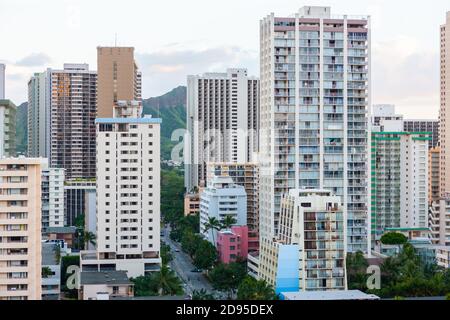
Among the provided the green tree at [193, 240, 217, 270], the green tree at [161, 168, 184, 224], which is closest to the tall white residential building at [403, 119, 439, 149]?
the green tree at [161, 168, 184, 224]

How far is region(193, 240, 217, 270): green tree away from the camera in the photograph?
7.53m

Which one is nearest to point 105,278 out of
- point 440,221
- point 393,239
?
point 393,239

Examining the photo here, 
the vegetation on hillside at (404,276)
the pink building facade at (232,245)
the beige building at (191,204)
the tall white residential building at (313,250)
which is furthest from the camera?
the beige building at (191,204)

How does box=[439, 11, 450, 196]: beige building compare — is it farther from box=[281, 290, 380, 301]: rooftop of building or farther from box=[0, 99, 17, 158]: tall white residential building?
box=[0, 99, 17, 158]: tall white residential building

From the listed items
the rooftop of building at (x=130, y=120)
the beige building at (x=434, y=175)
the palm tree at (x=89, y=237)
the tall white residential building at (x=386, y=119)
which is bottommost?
the palm tree at (x=89, y=237)

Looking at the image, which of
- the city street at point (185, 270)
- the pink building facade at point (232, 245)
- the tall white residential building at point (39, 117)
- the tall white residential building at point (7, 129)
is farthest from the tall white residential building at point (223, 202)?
the tall white residential building at point (7, 129)

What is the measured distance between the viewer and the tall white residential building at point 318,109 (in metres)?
7.57

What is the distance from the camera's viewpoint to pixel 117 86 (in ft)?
24.2

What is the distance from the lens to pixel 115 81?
732 cm

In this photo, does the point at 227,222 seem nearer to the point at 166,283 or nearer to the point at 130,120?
the point at 130,120

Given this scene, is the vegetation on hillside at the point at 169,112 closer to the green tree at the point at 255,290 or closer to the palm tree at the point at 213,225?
the green tree at the point at 255,290

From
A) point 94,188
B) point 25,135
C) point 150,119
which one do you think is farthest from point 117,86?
point 25,135

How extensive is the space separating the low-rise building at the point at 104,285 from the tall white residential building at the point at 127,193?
112cm
